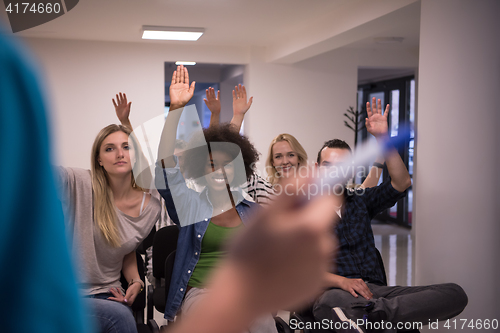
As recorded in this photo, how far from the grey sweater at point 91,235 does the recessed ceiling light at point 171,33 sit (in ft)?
12.9

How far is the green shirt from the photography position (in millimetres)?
2389

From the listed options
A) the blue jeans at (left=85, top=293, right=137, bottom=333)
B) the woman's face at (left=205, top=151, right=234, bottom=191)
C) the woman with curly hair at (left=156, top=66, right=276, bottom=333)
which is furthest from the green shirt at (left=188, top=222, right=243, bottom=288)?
the blue jeans at (left=85, top=293, right=137, bottom=333)

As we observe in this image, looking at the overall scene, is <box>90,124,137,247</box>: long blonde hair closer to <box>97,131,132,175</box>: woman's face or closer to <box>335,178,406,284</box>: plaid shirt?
<box>97,131,132,175</box>: woman's face

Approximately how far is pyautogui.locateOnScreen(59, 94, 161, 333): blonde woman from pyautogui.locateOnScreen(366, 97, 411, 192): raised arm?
1.47 m

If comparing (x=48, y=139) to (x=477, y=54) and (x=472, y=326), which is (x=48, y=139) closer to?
(x=477, y=54)

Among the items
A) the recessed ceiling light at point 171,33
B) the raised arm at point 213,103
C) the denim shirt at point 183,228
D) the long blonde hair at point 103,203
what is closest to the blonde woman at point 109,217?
the long blonde hair at point 103,203

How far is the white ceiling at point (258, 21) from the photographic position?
4648 mm

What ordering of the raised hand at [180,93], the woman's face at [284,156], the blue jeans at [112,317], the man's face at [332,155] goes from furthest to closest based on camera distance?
the woman's face at [284,156] → the man's face at [332,155] → the raised hand at [180,93] → the blue jeans at [112,317]

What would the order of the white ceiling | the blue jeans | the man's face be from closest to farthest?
the blue jeans → the man's face → the white ceiling

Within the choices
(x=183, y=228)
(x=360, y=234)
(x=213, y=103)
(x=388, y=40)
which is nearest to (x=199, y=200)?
(x=183, y=228)

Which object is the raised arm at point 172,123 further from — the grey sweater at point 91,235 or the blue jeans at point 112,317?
the blue jeans at point 112,317

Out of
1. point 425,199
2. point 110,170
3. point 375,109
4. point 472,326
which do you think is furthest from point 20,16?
point 472,326

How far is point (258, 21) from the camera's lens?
5547 millimetres

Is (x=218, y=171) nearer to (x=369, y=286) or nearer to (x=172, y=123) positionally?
(x=172, y=123)
